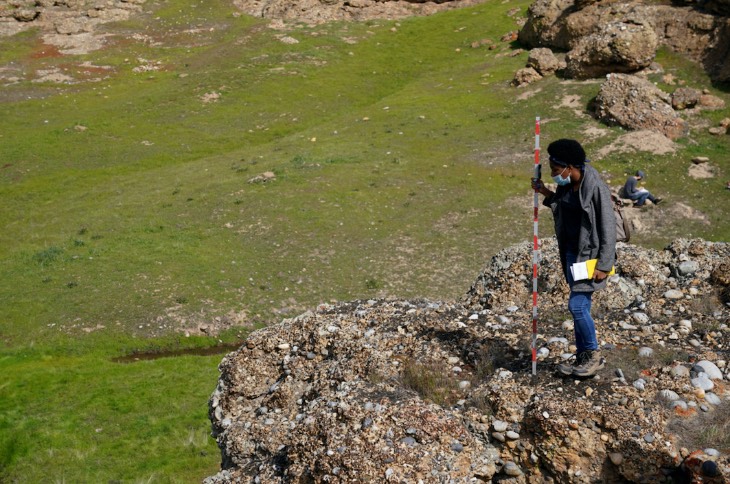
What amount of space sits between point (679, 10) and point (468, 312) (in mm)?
45273

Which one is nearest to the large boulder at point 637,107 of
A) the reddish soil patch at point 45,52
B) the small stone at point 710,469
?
the small stone at point 710,469

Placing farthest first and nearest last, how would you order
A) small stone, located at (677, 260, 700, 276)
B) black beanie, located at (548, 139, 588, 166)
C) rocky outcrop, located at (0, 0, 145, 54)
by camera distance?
rocky outcrop, located at (0, 0, 145, 54), small stone, located at (677, 260, 700, 276), black beanie, located at (548, 139, 588, 166)

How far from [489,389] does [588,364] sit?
1544mm

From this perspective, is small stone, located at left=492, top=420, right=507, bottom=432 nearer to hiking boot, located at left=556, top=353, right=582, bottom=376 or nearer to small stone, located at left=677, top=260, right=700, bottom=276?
hiking boot, located at left=556, top=353, right=582, bottom=376

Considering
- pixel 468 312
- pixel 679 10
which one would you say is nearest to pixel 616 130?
pixel 679 10

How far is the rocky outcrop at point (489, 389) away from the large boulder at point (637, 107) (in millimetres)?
26795

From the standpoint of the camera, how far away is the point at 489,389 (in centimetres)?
1076

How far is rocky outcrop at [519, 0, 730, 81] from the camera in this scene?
4597 cm

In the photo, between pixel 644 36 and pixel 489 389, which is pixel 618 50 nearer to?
pixel 644 36

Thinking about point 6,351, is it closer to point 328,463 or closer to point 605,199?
point 328,463

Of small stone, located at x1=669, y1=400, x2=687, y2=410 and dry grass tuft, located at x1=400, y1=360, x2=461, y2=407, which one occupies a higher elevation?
small stone, located at x1=669, y1=400, x2=687, y2=410

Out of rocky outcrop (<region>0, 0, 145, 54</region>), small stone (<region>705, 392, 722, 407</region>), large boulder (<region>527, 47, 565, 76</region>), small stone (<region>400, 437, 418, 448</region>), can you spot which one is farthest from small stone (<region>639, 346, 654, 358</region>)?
rocky outcrop (<region>0, 0, 145, 54</region>)

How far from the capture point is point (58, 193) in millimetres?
42531

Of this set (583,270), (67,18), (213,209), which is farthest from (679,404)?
(67,18)
